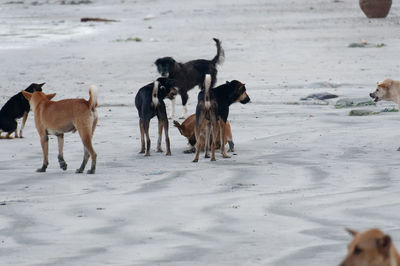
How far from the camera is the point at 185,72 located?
16.5 m

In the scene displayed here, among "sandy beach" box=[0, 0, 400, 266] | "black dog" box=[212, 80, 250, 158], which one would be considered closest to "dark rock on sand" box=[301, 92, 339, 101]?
"sandy beach" box=[0, 0, 400, 266]

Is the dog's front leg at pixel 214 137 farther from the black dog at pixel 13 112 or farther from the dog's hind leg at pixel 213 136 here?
the black dog at pixel 13 112

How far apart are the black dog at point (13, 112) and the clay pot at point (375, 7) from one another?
22.3 metres

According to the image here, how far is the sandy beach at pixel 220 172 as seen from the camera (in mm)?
6582

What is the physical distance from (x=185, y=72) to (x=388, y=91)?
4.48 metres

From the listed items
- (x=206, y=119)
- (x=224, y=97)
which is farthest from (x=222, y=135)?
(x=224, y=97)

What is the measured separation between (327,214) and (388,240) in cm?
391

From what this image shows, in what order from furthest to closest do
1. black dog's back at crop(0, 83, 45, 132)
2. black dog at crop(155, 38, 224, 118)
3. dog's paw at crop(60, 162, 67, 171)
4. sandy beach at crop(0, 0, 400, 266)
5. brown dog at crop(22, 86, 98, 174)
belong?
black dog at crop(155, 38, 224, 118) < black dog's back at crop(0, 83, 45, 132) < dog's paw at crop(60, 162, 67, 171) < brown dog at crop(22, 86, 98, 174) < sandy beach at crop(0, 0, 400, 266)

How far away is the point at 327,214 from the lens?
298 inches

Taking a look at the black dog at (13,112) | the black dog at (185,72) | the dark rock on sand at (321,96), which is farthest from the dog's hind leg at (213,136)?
the dark rock on sand at (321,96)

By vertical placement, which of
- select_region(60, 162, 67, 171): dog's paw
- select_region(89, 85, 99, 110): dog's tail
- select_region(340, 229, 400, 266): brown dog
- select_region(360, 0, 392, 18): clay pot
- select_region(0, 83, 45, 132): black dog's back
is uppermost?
select_region(360, 0, 392, 18): clay pot

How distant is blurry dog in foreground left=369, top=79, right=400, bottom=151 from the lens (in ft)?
43.2

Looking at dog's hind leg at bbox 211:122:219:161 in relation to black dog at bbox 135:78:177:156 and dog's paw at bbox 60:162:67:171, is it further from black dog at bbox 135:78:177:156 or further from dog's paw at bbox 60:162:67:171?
dog's paw at bbox 60:162:67:171

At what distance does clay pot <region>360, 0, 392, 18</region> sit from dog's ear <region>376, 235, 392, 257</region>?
30753 millimetres
